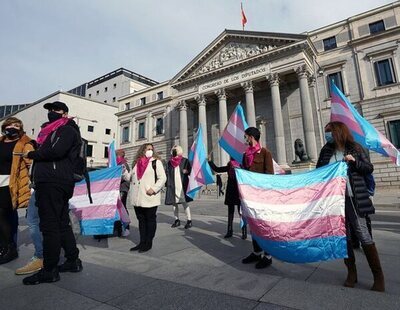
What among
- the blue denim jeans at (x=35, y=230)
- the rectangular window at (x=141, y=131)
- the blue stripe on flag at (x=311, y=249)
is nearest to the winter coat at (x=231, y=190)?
the blue stripe on flag at (x=311, y=249)

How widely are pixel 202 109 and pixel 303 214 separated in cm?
2744

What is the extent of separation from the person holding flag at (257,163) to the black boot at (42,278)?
2.40 metres

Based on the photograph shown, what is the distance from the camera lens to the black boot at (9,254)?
3941mm

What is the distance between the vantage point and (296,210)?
124 inches

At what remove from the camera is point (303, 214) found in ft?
10.2

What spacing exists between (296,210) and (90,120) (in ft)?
165

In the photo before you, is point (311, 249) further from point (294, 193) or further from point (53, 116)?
point (53, 116)

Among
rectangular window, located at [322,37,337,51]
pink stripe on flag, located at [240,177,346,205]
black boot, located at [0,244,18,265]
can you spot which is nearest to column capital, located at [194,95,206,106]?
rectangular window, located at [322,37,337,51]

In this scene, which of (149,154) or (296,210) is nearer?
(296,210)

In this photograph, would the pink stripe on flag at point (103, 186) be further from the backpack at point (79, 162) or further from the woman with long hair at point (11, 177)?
the backpack at point (79, 162)

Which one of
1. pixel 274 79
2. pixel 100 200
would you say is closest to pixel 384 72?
pixel 274 79

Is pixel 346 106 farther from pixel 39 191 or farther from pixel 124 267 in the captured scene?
pixel 39 191

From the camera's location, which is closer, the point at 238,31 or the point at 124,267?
the point at 124,267

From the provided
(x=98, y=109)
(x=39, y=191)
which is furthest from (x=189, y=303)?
(x=98, y=109)
